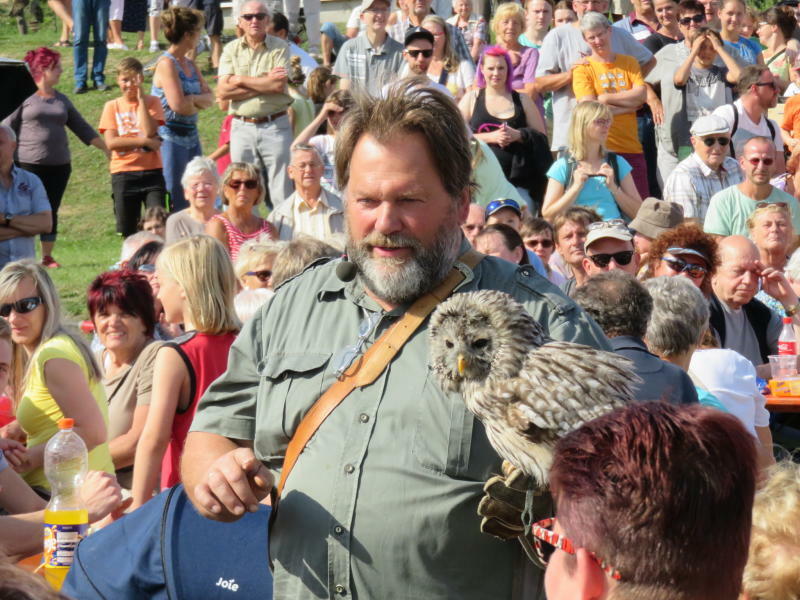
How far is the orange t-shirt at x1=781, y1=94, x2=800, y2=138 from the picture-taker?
1337 centimetres

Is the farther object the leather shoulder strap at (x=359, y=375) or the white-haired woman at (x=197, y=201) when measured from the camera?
the white-haired woman at (x=197, y=201)

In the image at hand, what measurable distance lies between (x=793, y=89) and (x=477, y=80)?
16.0ft

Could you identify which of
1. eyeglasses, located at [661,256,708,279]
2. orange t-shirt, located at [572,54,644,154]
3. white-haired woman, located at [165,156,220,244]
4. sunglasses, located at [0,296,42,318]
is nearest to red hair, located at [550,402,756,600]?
sunglasses, located at [0,296,42,318]

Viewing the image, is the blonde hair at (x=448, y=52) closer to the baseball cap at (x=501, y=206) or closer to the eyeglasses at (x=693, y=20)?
the eyeglasses at (x=693, y=20)

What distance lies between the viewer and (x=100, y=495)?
15.2ft

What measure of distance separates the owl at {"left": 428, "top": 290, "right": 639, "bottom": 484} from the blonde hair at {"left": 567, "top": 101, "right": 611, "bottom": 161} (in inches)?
281

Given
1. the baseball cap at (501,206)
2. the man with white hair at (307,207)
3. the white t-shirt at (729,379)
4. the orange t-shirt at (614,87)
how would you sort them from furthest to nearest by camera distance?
1. the orange t-shirt at (614,87)
2. the man with white hair at (307,207)
3. the baseball cap at (501,206)
4. the white t-shirt at (729,379)

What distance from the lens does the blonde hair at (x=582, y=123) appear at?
9891 millimetres

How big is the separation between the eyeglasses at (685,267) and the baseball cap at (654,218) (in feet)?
5.97

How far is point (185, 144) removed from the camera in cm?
1247

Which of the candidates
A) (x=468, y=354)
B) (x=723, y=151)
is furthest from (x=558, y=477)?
(x=723, y=151)

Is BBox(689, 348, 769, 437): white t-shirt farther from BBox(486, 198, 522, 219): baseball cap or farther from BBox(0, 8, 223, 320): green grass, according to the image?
BBox(0, 8, 223, 320): green grass

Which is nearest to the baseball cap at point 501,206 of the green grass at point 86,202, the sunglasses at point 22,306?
the sunglasses at point 22,306

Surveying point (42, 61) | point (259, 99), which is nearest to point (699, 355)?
point (259, 99)
